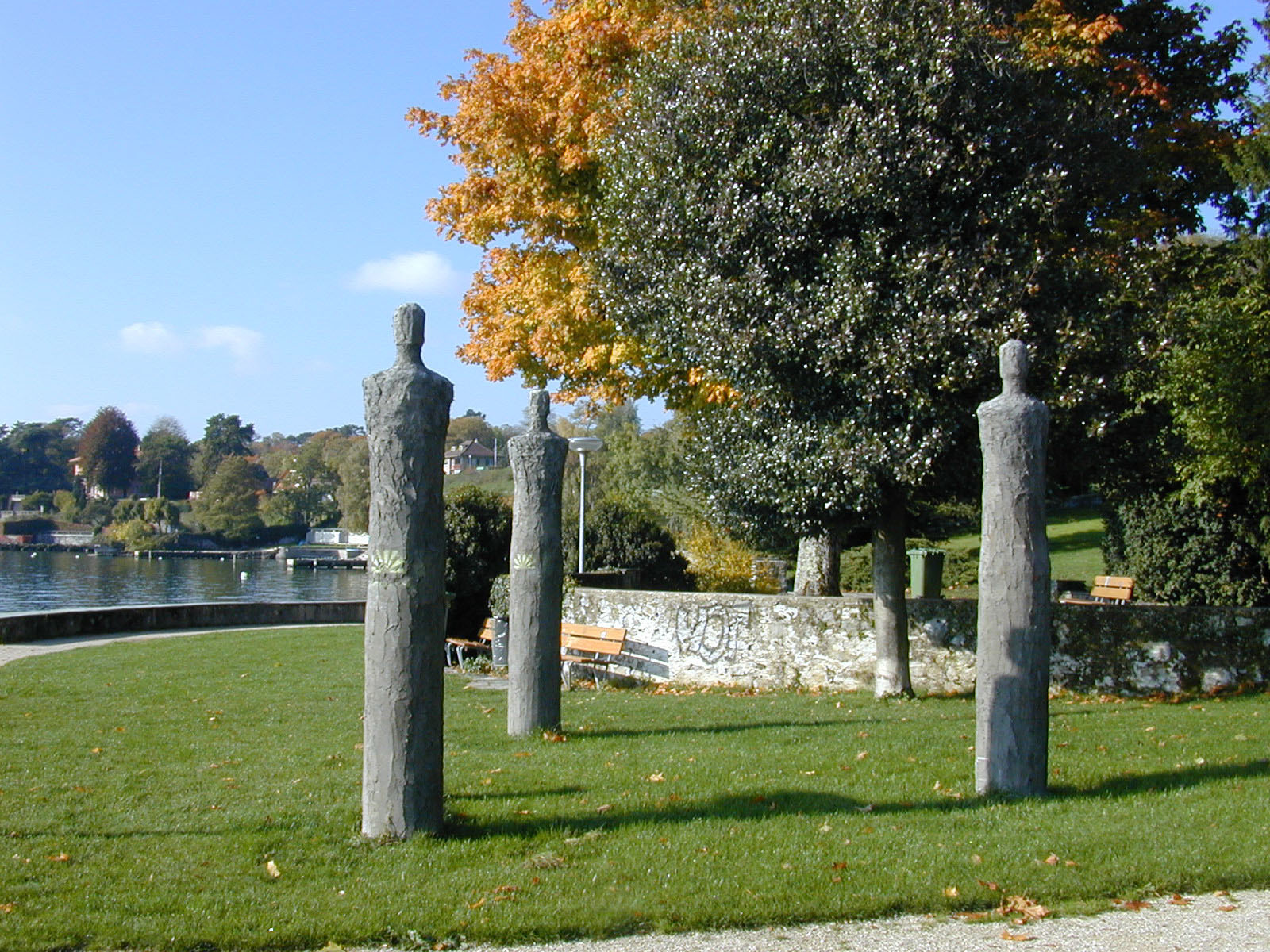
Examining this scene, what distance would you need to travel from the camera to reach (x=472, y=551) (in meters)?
20.9

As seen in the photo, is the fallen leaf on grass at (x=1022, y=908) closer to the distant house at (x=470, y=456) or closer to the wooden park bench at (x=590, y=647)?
the wooden park bench at (x=590, y=647)

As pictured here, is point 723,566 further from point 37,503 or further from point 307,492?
point 37,503

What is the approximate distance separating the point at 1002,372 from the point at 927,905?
4.05 metres

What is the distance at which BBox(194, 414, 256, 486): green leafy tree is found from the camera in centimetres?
12212

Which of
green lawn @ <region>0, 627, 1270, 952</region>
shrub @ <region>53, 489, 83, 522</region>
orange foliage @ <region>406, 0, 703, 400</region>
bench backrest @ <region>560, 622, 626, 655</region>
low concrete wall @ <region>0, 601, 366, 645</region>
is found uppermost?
orange foliage @ <region>406, 0, 703, 400</region>

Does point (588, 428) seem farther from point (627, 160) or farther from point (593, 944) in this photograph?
point (593, 944)

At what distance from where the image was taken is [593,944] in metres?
5.45

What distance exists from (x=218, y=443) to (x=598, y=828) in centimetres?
12919

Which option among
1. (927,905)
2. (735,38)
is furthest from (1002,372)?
(735,38)

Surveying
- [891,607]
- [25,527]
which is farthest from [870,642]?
[25,527]

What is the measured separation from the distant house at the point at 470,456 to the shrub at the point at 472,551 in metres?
111

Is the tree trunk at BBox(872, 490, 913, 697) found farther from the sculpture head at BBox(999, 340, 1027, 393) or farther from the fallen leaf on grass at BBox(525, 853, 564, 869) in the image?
the fallen leaf on grass at BBox(525, 853, 564, 869)

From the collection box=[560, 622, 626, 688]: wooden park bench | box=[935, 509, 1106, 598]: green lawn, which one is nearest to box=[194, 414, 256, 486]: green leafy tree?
box=[935, 509, 1106, 598]: green lawn

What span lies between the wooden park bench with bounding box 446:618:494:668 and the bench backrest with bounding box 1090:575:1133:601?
11.6m
